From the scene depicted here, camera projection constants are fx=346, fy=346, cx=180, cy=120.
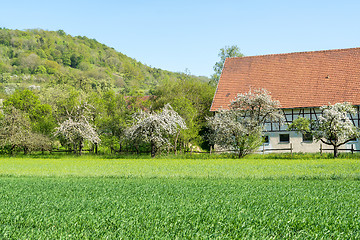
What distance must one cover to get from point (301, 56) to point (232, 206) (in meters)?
27.3

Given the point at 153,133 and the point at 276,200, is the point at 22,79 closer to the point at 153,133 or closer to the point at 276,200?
the point at 153,133

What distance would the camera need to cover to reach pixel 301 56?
103 feet

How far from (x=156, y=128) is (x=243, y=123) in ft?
21.1

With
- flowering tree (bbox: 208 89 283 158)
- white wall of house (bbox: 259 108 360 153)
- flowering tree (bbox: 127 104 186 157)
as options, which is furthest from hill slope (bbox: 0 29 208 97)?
flowering tree (bbox: 208 89 283 158)

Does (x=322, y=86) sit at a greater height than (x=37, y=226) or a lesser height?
greater

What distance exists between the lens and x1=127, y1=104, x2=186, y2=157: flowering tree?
25.9 meters

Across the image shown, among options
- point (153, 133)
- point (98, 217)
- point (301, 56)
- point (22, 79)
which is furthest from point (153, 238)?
point (22, 79)

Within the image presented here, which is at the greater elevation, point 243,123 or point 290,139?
point 243,123

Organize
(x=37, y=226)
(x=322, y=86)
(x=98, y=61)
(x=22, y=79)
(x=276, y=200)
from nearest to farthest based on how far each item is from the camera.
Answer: (x=37, y=226), (x=276, y=200), (x=322, y=86), (x=22, y=79), (x=98, y=61)

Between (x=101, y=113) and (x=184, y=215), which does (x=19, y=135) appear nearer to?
(x=101, y=113)

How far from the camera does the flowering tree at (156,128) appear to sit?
25922 millimetres

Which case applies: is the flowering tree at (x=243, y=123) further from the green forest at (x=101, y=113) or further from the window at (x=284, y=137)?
the window at (x=284, y=137)

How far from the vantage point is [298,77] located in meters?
29.9

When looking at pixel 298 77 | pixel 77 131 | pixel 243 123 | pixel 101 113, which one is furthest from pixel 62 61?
pixel 243 123
